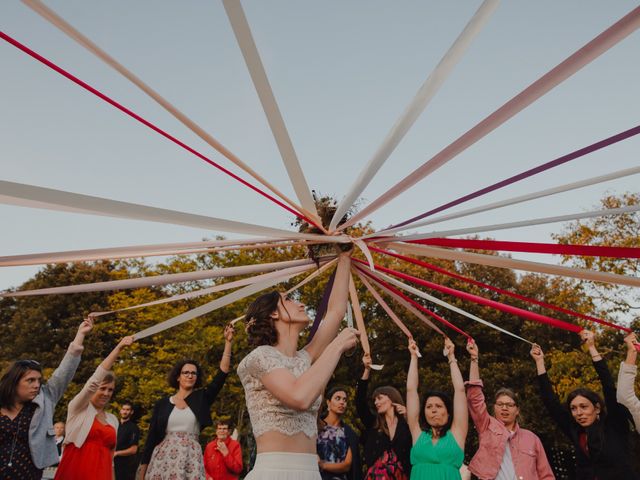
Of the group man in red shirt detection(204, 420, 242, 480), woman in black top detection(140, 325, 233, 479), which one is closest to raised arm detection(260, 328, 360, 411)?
woman in black top detection(140, 325, 233, 479)

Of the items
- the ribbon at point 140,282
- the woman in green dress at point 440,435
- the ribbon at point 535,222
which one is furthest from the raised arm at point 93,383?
the ribbon at point 535,222

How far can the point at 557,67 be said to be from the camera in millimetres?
1899

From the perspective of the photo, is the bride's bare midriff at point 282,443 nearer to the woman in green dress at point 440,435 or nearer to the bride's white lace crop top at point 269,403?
the bride's white lace crop top at point 269,403

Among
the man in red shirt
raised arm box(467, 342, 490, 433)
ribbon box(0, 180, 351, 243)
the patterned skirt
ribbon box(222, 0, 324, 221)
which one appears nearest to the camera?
ribbon box(0, 180, 351, 243)

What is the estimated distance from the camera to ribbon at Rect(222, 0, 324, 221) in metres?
2.04

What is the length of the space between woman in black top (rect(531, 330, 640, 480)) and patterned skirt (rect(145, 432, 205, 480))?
305 cm

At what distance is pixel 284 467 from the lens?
238 centimetres

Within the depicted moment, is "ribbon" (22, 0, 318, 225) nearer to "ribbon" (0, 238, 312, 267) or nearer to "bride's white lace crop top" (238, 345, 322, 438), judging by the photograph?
"ribbon" (0, 238, 312, 267)

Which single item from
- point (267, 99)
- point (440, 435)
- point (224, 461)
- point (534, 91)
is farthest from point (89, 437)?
point (534, 91)

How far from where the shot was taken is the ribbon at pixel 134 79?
6.71 feet

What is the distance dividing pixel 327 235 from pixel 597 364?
8.03 ft

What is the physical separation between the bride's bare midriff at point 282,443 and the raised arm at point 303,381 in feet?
0.73

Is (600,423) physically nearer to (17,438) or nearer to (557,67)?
(557,67)

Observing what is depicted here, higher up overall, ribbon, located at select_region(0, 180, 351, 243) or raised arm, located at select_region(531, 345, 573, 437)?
ribbon, located at select_region(0, 180, 351, 243)
